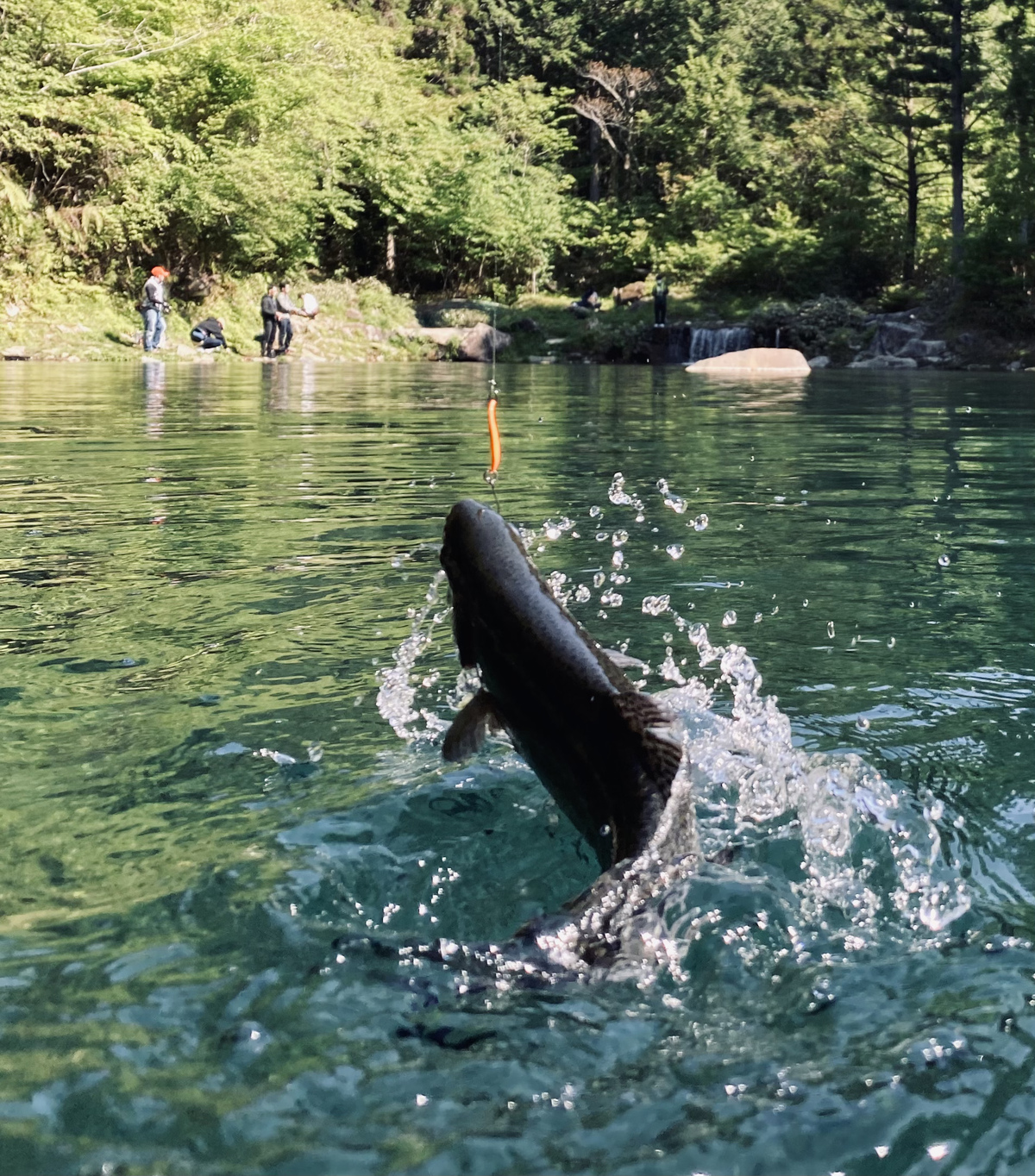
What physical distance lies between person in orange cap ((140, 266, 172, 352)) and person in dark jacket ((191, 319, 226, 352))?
3.43ft

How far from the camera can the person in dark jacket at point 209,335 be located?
37.8 m

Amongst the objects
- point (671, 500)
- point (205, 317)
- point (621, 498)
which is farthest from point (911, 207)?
point (621, 498)

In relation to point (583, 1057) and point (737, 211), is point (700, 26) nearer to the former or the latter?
point (737, 211)

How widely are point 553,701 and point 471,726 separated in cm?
39

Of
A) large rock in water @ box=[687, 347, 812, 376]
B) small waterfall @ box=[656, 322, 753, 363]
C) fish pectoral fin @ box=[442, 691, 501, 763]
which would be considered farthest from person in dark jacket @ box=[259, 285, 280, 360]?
fish pectoral fin @ box=[442, 691, 501, 763]

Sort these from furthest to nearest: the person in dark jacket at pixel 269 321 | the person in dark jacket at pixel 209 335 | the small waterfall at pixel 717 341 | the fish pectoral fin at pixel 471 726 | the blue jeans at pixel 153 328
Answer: the small waterfall at pixel 717 341
the person in dark jacket at pixel 209 335
the person in dark jacket at pixel 269 321
the blue jeans at pixel 153 328
the fish pectoral fin at pixel 471 726

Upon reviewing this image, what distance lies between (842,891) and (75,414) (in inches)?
608

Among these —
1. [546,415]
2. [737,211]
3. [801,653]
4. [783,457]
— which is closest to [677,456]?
[783,457]

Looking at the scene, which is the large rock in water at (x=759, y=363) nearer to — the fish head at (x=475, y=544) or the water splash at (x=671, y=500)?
the water splash at (x=671, y=500)

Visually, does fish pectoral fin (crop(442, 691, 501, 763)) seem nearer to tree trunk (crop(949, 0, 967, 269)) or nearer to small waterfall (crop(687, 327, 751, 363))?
small waterfall (crop(687, 327, 751, 363))

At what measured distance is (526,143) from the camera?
5347cm

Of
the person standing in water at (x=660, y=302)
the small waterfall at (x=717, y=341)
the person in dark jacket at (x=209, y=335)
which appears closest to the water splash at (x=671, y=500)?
the person in dark jacket at (x=209, y=335)

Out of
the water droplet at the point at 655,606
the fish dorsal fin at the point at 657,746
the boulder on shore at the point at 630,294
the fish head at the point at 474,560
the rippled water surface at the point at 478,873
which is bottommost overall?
the rippled water surface at the point at 478,873

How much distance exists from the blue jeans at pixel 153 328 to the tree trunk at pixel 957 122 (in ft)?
78.0
